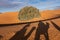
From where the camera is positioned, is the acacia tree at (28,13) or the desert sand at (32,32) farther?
the acacia tree at (28,13)

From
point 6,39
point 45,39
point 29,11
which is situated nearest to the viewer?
point 45,39

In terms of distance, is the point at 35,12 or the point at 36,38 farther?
the point at 35,12

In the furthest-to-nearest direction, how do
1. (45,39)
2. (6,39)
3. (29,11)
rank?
(29,11) → (6,39) → (45,39)

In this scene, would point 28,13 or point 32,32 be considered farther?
point 28,13

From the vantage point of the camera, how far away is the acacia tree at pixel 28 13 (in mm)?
9190

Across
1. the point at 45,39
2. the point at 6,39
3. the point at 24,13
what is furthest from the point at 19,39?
the point at 24,13

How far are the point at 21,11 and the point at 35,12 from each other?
2.68 feet

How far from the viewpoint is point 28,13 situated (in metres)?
9.23

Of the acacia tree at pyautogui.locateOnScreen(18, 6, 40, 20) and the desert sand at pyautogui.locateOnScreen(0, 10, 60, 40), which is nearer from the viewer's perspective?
the desert sand at pyautogui.locateOnScreen(0, 10, 60, 40)

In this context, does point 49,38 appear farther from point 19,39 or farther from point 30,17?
point 30,17

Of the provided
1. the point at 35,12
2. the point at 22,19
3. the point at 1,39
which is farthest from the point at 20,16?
the point at 1,39

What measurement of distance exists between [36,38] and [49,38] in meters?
0.34

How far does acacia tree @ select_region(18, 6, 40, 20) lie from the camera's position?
9190mm

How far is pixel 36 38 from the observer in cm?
423
